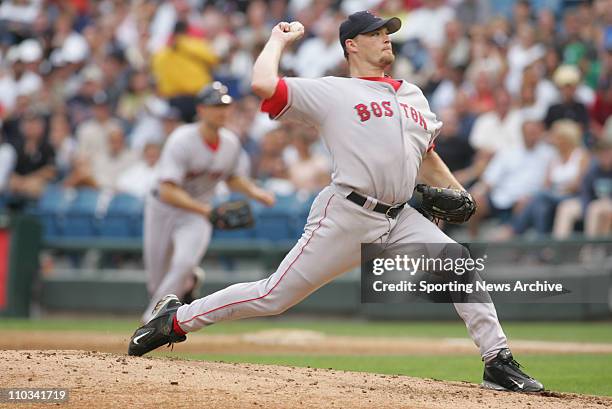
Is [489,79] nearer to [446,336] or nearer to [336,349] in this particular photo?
[446,336]

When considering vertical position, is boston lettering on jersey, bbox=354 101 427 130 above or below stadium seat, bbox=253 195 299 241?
below

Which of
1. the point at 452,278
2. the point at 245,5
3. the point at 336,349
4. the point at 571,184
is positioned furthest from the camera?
the point at 245,5

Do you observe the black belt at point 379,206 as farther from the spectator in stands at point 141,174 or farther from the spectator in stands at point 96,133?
the spectator in stands at point 96,133

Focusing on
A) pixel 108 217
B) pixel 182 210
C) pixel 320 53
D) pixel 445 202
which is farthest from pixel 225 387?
pixel 320 53

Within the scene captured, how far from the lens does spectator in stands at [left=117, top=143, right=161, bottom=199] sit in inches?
560

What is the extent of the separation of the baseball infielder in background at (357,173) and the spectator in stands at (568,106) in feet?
23.3

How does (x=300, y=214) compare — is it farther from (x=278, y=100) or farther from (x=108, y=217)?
(x=278, y=100)

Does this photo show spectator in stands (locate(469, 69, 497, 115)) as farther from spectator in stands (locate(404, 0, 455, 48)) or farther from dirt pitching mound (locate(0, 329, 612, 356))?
dirt pitching mound (locate(0, 329, 612, 356))

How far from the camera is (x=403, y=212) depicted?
6230mm

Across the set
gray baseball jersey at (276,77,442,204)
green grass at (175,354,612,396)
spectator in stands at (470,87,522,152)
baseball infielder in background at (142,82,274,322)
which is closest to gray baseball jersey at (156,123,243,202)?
baseball infielder in background at (142,82,274,322)

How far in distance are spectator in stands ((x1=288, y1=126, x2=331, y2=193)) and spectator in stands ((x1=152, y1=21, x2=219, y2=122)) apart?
2.32 meters

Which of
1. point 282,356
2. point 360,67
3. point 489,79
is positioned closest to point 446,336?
point 282,356

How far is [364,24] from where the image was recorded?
241 inches

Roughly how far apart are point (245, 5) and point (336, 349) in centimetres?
971
